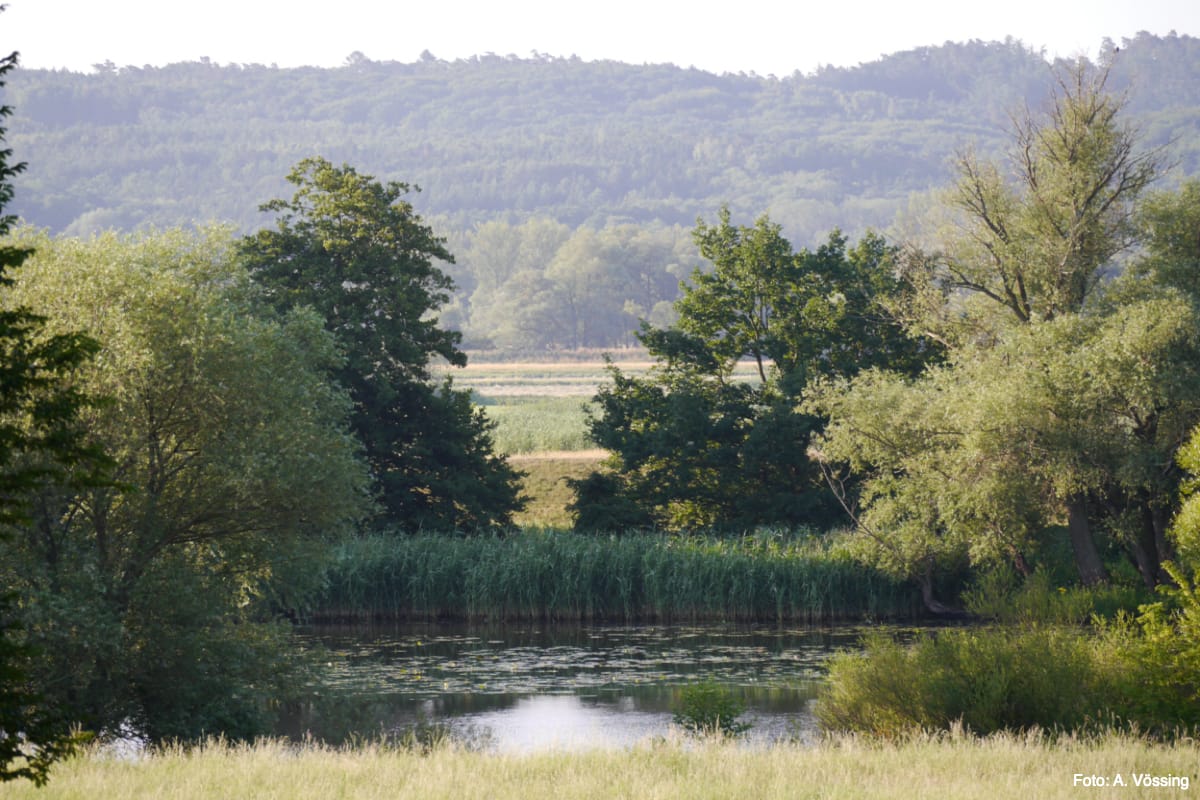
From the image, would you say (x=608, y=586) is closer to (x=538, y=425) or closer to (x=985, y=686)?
(x=985, y=686)

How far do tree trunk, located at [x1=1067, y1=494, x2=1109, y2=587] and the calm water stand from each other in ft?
20.7

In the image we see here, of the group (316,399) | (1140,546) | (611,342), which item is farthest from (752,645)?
(611,342)

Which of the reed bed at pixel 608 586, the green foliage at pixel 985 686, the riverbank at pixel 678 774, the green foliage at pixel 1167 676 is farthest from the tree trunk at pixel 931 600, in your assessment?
the riverbank at pixel 678 774

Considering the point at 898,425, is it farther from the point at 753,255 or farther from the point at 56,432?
the point at 56,432

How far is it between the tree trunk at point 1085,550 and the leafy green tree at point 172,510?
1936 centimetres

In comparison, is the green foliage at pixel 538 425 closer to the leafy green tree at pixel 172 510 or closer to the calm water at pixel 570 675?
the calm water at pixel 570 675

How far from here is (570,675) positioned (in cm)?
3094

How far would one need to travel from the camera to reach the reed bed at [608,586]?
3812 centimetres

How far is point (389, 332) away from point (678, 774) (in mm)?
30931

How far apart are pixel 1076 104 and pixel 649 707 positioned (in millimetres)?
21824

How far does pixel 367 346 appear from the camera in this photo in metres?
44.4

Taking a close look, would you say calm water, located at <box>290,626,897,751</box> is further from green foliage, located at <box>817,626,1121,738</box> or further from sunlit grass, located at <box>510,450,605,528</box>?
sunlit grass, located at <box>510,450,605,528</box>

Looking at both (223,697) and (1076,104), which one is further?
(1076,104)

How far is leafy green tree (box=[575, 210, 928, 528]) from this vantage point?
45.7 m
